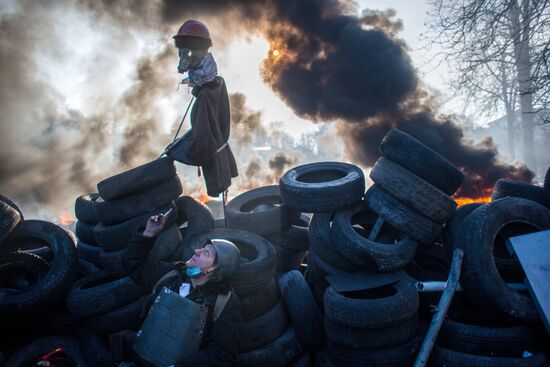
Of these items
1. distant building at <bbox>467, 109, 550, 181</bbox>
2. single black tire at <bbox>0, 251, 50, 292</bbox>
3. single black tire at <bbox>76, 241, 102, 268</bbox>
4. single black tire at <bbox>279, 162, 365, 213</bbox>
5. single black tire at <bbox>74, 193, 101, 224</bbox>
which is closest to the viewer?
single black tire at <bbox>279, 162, 365, 213</bbox>

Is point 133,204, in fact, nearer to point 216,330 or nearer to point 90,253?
point 90,253

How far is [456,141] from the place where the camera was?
11883 mm

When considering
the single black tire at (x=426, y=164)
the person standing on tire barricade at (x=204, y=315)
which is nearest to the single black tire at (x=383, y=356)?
the person standing on tire barricade at (x=204, y=315)

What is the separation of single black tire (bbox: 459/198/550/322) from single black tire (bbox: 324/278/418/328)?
75 centimetres

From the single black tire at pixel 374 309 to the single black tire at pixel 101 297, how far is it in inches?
112

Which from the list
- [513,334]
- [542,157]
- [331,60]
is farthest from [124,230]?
[542,157]

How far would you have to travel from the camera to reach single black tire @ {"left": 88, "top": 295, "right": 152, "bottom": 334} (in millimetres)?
5090

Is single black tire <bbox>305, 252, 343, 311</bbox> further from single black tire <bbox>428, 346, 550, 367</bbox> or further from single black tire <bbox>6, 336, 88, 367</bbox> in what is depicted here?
single black tire <bbox>6, 336, 88, 367</bbox>

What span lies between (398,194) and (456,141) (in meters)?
Result: 8.14

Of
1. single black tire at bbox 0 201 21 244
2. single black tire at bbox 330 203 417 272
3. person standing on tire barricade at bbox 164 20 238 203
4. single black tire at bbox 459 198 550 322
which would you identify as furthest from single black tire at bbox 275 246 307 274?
single black tire at bbox 0 201 21 244

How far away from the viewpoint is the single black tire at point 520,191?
5.50 meters

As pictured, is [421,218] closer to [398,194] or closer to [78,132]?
[398,194]

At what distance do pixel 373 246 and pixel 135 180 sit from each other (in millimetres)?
3583

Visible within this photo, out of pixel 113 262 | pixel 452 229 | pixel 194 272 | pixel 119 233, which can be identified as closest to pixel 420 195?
pixel 452 229
